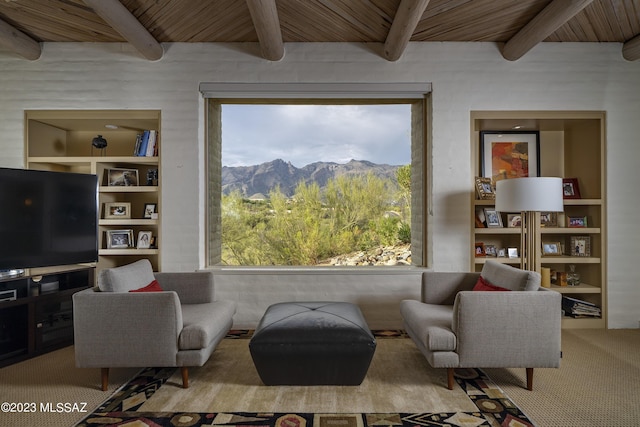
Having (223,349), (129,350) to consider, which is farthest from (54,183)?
(223,349)

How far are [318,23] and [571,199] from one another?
120 inches

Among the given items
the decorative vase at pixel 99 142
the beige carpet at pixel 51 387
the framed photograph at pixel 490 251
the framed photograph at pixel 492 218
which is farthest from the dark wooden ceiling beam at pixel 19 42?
the framed photograph at pixel 490 251

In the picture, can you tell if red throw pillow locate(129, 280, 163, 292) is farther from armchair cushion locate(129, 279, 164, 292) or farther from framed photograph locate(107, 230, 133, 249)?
framed photograph locate(107, 230, 133, 249)

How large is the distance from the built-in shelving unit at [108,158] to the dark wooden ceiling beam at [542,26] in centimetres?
351

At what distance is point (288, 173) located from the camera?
4.07 m

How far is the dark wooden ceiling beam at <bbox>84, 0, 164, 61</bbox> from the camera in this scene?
2.87 metres

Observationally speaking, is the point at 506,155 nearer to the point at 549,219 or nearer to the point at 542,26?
the point at 549,219

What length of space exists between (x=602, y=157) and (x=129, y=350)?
4.50 meters

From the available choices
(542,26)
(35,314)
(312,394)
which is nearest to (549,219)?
(542,26)

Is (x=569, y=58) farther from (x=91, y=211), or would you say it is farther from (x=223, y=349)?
(x=91, y=211)

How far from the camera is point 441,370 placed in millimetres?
2727

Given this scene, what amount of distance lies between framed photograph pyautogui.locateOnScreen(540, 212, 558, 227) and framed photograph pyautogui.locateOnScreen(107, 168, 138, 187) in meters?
4.28

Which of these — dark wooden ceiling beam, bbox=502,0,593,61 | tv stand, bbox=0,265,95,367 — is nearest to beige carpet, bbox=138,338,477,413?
tv stand, bbox=0,265,95,367

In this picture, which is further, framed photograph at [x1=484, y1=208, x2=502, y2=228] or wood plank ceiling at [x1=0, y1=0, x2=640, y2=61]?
framed photograph at [x1=484, y1=208, x2=502, y2=228]
